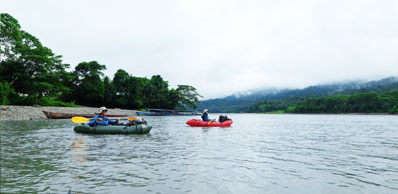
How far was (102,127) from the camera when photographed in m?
21.8

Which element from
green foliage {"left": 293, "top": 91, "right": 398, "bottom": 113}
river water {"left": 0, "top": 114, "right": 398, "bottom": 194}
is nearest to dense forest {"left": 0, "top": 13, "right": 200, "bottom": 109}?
river water {"left": 0, "top": 114, "right": 398, "bottom": 194}

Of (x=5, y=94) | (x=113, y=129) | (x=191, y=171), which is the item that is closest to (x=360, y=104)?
(x=113, y=129)

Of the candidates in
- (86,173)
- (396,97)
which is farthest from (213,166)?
(396,97)

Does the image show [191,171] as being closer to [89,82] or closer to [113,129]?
[113,129]

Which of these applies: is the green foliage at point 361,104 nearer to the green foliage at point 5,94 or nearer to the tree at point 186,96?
the tree at point 186,96

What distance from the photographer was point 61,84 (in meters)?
56.1

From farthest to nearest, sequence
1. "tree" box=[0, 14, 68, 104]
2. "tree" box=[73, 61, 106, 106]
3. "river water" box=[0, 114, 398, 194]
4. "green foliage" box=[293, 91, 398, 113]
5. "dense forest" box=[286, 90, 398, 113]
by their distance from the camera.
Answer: "green foliage" box=[293, 91, 398, 113] → "dense forest" box=[286, 90, 398, 113] → "tree" box=[73, 61, 106, 106] → "tree" box=[0, 14, 68, 104] → "river water" box=[0, 114, 398, 194]

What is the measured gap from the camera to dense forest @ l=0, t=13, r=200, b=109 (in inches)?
1914

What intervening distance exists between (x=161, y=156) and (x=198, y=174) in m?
3.82

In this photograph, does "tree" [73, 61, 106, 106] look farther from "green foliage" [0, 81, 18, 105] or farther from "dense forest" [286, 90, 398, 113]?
"dense forest" [286, 90, 398, 113]

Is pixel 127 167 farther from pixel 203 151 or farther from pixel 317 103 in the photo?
pixel 317 103

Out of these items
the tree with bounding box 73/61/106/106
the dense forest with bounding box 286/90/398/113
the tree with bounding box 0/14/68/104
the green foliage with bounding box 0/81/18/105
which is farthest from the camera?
the dense forest with bounding box 286/90/398/113

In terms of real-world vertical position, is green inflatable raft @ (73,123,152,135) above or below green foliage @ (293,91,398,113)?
below

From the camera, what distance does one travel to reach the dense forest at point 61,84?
48625mm
